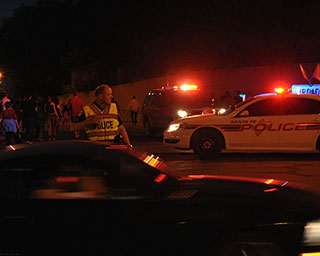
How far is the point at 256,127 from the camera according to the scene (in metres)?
13.5

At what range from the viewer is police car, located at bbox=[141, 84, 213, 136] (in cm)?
1966

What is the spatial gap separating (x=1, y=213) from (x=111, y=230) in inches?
34.3

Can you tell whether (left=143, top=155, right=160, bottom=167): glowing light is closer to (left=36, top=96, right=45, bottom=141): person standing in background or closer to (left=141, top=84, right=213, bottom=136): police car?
(left=141, top=84, right=213, bottom=136): police car

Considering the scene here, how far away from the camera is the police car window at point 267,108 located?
531 inches

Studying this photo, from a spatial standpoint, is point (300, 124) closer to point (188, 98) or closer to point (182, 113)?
point (182, 113)

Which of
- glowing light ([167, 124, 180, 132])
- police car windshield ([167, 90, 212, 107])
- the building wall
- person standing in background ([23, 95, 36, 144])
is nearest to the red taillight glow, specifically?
glowing light ([167, 124, 180, 132])

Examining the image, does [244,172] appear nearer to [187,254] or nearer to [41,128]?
[187,254]

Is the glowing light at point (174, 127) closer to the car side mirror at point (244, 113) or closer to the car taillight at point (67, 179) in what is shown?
the car side mirror at point (244, 113)

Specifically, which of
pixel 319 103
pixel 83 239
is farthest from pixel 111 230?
pixel 319 103

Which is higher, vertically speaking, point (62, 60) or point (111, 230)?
point (62, 60)

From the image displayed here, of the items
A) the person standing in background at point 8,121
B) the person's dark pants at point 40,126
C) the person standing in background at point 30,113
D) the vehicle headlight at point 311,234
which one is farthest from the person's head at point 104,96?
the person's dark pants at point 40,126

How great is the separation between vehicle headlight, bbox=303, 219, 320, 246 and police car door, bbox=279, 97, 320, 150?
8957mm

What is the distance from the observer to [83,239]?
434 cm

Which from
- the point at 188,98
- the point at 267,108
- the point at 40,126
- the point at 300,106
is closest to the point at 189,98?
the point at 188,98
